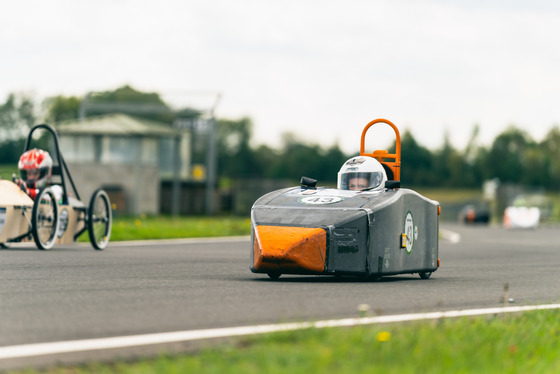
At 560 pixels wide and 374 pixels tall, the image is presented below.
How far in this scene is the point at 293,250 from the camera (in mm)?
10180

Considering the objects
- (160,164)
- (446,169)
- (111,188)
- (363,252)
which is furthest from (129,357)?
(446,169)

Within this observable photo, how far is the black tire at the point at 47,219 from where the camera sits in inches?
597

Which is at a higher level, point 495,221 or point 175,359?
point 175,359

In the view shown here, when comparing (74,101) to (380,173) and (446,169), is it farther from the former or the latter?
(380,173)

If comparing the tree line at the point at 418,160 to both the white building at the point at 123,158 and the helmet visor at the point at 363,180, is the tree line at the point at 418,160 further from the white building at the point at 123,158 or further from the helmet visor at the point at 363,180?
the helmet visor at the point at 363,180

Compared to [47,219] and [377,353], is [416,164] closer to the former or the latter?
[47,219]

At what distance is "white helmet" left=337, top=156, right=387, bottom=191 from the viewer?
11.9m

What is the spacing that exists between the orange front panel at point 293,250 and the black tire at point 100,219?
262 inches

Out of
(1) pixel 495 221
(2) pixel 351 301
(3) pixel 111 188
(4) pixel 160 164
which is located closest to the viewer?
(2) pixel 351 301

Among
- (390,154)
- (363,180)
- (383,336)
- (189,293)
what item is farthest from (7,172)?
(383,336)

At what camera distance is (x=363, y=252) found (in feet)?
34.1

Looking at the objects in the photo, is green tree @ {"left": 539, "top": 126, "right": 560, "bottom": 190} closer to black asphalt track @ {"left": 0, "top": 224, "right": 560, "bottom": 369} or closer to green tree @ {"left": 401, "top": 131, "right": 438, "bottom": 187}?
green tree @ {"left": 401, "top": 131, "right": 438, "bottom": 187}

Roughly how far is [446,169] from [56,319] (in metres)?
142

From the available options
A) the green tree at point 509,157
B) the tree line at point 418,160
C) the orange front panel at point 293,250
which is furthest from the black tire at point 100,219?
the green tree at point 509,157
